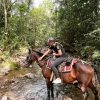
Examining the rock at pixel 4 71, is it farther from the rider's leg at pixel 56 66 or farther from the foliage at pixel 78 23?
the rider's leg at pixel 56 66

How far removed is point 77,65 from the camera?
9.23m

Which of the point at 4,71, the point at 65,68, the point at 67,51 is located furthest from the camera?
the point at 67,51

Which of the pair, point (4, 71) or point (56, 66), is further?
point (4, 71)

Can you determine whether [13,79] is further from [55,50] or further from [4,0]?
[4,0]

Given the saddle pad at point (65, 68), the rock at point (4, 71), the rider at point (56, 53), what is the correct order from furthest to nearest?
the rock at point (4, 71) < the rider at point (56, 53) < the saddle pad at point (65, 68)

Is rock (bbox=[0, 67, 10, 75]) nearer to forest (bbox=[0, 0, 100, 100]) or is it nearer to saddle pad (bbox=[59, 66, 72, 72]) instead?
forest (bbox=[0, 0, 100, 100])

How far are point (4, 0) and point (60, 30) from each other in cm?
876

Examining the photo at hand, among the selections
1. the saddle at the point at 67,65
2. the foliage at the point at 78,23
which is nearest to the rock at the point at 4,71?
the foliage at the point at 78,23


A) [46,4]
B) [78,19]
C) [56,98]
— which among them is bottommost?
[56,98]

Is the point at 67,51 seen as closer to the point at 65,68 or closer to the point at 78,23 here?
the point at 78,23

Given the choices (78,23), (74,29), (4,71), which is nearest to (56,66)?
(4,71)

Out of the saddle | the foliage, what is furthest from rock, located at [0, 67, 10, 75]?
the saddle

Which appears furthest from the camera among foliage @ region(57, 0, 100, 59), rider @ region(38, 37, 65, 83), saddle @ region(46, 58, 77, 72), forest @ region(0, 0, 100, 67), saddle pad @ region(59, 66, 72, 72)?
foliage @ region(57, 0, 100, 59)

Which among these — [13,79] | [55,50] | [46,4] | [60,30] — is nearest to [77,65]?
[55,50]
